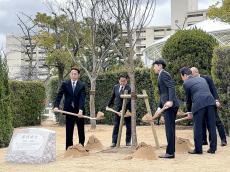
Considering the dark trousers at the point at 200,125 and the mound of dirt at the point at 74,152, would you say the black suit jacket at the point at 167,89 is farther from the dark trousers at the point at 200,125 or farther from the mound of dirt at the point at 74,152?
the mound of dirt at the point at 74,152

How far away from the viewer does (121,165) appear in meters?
7.65

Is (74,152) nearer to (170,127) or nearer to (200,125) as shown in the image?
(170,127)

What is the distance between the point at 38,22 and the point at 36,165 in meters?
25.5

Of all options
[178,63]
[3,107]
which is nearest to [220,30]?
[178,63]

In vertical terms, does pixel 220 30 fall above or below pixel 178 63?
above

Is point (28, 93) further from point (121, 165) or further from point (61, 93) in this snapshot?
point (121, 165)

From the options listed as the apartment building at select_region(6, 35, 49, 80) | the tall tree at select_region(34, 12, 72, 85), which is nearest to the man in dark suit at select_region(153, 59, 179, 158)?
the tall tree at select_region(34, 12, 72, 85)

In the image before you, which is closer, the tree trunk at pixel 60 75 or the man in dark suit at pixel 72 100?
the man in dark suit at pixel 72 100

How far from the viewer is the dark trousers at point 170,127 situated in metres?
8.32

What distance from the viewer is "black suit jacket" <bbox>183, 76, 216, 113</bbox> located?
350 inches

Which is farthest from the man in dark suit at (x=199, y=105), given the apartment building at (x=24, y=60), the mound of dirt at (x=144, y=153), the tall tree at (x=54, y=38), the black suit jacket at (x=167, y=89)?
the apartment building at (x=24, y=60)

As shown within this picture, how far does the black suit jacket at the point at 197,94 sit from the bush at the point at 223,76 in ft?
11.1

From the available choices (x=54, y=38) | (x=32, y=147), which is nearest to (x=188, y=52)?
(x=32, y=147)

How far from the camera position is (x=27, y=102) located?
20188 mm
